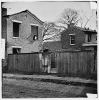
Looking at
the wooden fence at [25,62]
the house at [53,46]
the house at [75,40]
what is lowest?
the wooden fence at [25,62]

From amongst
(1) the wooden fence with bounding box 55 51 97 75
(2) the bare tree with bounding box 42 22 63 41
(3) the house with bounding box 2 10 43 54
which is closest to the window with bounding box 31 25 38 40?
(3) the house with bounding box 2 10 43 54

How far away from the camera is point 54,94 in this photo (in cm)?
473

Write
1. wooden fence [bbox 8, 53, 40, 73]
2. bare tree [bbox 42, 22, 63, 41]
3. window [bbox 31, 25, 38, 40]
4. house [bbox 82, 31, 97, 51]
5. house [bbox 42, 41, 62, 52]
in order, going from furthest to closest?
1. window [bbox 31, 25, 38, 40]
2. wooden fence [bbox 8, 53, 40, 73]
3. house [bbox 42, 41, 62, 52]
4. bare tree [bbox 42, 22, 63, 41]
5. house [bbox 82, 31, 97, 51]

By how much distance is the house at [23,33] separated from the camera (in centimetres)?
850

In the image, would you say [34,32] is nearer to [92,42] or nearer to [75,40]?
[75,40]

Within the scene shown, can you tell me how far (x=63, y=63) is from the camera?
27.3 feet

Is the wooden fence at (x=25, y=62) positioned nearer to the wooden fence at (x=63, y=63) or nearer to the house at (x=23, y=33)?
the wooden fence at (x=63, y=63)

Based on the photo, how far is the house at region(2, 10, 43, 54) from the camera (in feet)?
27.9

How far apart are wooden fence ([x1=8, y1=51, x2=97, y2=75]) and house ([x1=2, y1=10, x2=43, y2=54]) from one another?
1.18ft

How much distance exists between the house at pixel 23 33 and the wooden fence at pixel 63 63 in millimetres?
359

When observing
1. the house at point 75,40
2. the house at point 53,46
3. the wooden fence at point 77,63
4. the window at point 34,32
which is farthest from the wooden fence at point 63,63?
the window at point 34,32

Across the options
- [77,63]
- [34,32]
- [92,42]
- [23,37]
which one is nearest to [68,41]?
[34,32]

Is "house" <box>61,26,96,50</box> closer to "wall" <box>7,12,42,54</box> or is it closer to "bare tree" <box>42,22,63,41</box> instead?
"bare tree" <box>42,22,63,41</box>

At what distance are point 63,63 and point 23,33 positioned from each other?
1.97 meters
